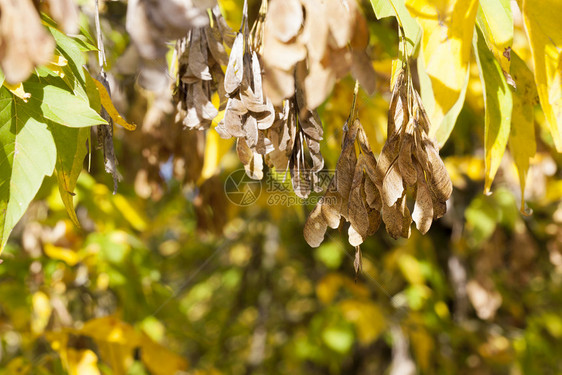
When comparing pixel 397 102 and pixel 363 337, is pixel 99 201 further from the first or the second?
pixel 397 102

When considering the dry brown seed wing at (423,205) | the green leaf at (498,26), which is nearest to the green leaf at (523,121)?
the green leaf at (498,26)

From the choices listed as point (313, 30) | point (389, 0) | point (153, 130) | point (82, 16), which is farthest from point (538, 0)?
point (82, 16)

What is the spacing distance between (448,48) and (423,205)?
19 cm

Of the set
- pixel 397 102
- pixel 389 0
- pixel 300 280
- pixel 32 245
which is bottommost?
pixel 300 280

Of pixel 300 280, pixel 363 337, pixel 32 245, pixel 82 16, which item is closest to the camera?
pixel 82 16

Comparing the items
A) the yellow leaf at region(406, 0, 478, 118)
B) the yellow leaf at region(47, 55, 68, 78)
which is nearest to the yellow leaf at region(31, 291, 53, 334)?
the yellow leaf at region(47, 55, 68, 78)

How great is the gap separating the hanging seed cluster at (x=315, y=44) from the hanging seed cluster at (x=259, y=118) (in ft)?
0.48

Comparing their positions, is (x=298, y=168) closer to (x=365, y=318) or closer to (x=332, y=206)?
(x=332, y=206)

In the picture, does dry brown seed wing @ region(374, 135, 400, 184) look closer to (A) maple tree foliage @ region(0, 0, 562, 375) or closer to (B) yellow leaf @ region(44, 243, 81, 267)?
(A) maple tree foliage @ region(0, 0, 562, 375)

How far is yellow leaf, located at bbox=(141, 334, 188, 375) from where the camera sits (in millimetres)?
1447

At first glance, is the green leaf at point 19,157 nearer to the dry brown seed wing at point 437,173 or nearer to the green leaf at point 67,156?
the green leaf at point 67,156

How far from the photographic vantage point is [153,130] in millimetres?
1579

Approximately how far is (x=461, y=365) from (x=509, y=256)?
0.88 m

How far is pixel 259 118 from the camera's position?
0.70 meters
